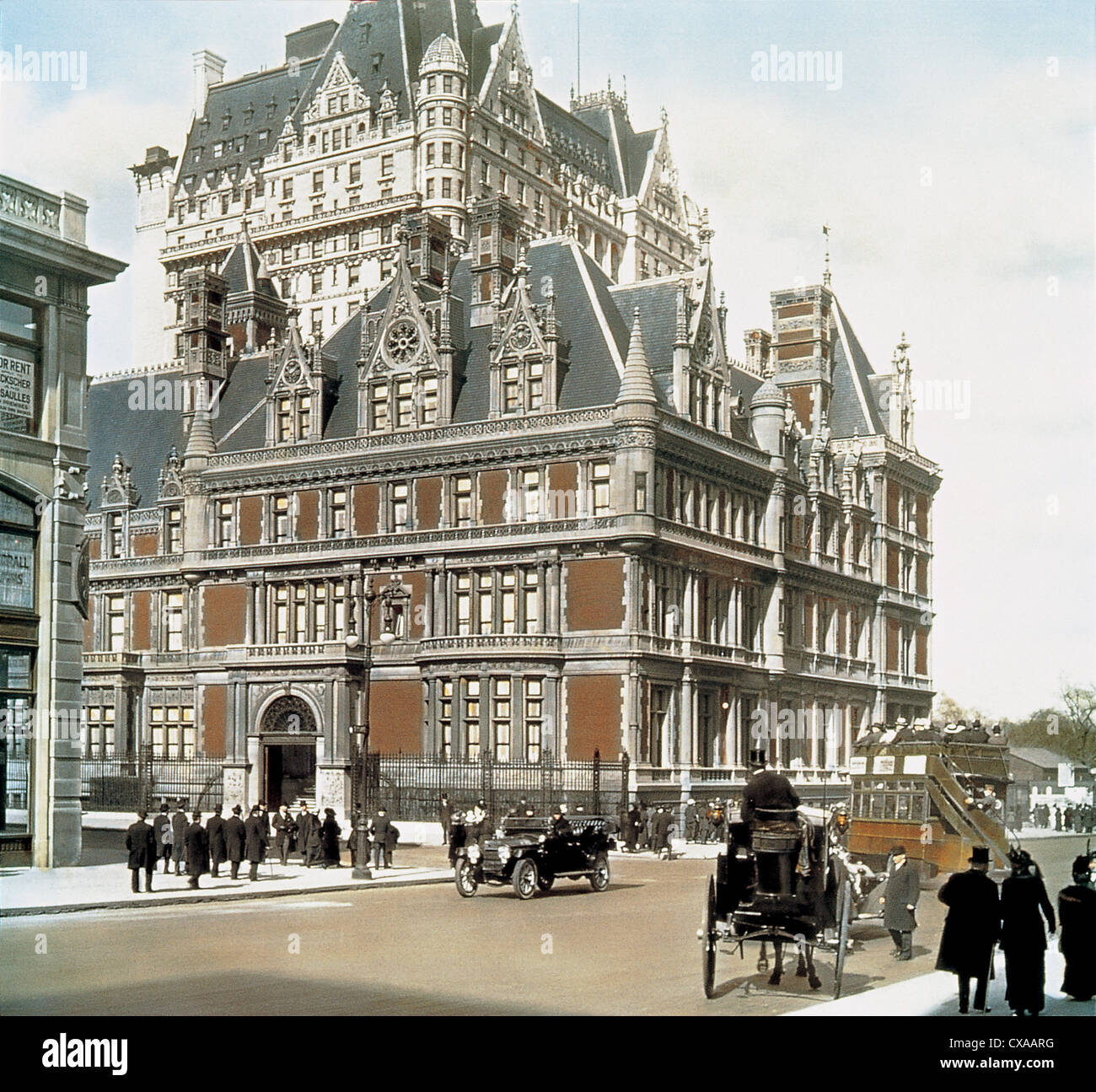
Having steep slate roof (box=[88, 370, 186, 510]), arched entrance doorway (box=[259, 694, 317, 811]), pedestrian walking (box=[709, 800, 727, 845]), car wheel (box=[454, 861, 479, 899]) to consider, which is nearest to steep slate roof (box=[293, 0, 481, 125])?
steep slate roof (box=[88, 370, 186, 510])

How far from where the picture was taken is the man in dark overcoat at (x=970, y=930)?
15852 mm

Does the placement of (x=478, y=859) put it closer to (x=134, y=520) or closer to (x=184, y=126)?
(x=134, y=520)

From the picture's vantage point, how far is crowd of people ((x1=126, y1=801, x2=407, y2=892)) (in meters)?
28.8

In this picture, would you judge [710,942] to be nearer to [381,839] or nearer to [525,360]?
[381,839]

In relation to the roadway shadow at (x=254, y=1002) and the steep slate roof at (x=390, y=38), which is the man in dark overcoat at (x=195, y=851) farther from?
the steep slate roof at (x=390, y=38)

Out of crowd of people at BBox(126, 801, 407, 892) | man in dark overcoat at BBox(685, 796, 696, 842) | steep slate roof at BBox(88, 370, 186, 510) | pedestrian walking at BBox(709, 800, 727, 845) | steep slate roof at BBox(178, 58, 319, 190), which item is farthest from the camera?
steep slate roof at BBox(178, 58, 319, 190)

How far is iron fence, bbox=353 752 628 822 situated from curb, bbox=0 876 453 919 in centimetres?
1323

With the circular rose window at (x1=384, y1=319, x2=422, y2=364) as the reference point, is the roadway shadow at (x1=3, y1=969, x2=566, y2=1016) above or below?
below

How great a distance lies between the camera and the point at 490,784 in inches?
1948

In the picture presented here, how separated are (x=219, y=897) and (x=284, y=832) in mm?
10366

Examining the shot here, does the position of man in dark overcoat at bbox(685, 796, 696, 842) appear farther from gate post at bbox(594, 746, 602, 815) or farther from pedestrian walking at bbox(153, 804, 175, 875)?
pedestrian walking at bbox(153, 804, 175, 875)
